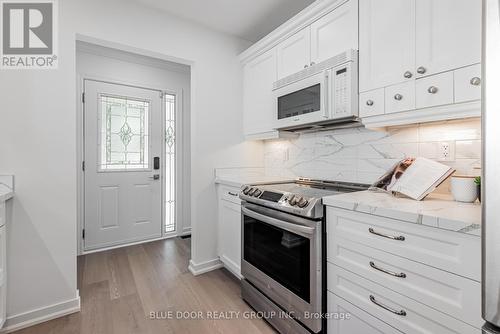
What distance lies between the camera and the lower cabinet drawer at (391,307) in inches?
39.1

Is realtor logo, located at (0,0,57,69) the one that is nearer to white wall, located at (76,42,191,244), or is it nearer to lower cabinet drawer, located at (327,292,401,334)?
white wall, located at (76,42,191,244)

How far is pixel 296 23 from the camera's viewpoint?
6.63ft

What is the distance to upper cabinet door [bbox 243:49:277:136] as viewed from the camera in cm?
238

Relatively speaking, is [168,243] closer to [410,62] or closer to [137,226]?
[137,226]

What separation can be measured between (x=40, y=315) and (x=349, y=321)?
215cm

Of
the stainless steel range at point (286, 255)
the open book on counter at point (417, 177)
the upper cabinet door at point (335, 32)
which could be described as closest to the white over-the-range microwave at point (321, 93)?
Answer: the upper cabinet door at point (335, 32)

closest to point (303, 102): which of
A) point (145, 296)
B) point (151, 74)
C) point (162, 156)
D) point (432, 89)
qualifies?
point (432, 89)

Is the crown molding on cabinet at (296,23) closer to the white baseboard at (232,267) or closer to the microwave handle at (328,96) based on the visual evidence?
the microwave handle at (328,96)

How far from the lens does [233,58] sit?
279 centimetres

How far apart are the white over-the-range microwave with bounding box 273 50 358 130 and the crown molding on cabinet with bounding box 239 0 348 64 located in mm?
395

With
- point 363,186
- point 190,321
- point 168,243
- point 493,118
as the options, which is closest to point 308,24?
point 363,186

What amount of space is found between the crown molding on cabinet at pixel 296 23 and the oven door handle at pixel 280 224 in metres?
1.55

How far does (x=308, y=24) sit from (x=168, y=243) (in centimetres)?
308

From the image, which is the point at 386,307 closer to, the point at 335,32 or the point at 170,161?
the point at 335,32
